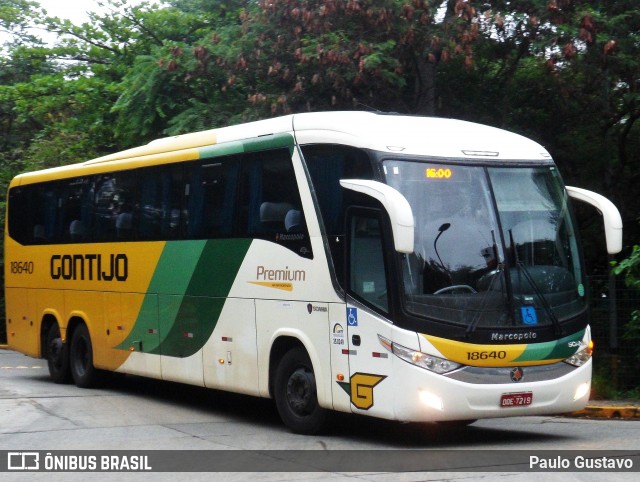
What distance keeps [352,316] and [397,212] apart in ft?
5.21

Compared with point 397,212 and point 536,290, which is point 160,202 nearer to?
point 397,212

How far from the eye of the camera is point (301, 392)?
39.1 ft

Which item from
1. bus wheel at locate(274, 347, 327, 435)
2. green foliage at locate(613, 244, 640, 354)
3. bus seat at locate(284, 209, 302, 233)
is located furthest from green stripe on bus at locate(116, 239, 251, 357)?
green foliage at locate(613, 244, 640, 354)

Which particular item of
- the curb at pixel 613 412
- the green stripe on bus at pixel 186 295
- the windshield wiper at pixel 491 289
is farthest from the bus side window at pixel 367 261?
the curb at pixel 613 412

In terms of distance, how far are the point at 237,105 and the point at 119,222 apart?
4696mm

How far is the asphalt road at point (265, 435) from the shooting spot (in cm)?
944

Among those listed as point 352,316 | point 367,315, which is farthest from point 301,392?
point 367,315

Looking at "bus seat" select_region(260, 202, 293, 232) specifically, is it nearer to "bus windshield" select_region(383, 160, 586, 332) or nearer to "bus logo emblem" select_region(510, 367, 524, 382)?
"bus windshield" select_region(383, 160, 586, 332)

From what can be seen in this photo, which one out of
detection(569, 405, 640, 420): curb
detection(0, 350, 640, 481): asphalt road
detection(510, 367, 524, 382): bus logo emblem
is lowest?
detection(569, 405, 640, 420): curb

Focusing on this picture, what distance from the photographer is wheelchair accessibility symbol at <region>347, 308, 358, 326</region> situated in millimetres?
11008

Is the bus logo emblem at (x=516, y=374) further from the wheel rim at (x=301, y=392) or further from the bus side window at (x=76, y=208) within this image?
the bus side window at (x=76, y=208)

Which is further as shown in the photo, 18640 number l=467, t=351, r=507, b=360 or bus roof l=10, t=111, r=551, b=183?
bus roof l=10, t=111, r=551, b=183

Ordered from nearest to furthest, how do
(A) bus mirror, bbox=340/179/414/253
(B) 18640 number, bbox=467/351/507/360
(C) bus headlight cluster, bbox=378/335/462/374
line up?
(A) bus mirror, bbox=340/179/414/253
(C) bus headlight cluster, bbox=378/335/462/374
(B) 18640 number, bbox=467/351/507/360

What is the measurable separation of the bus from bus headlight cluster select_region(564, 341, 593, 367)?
0.08 ft
